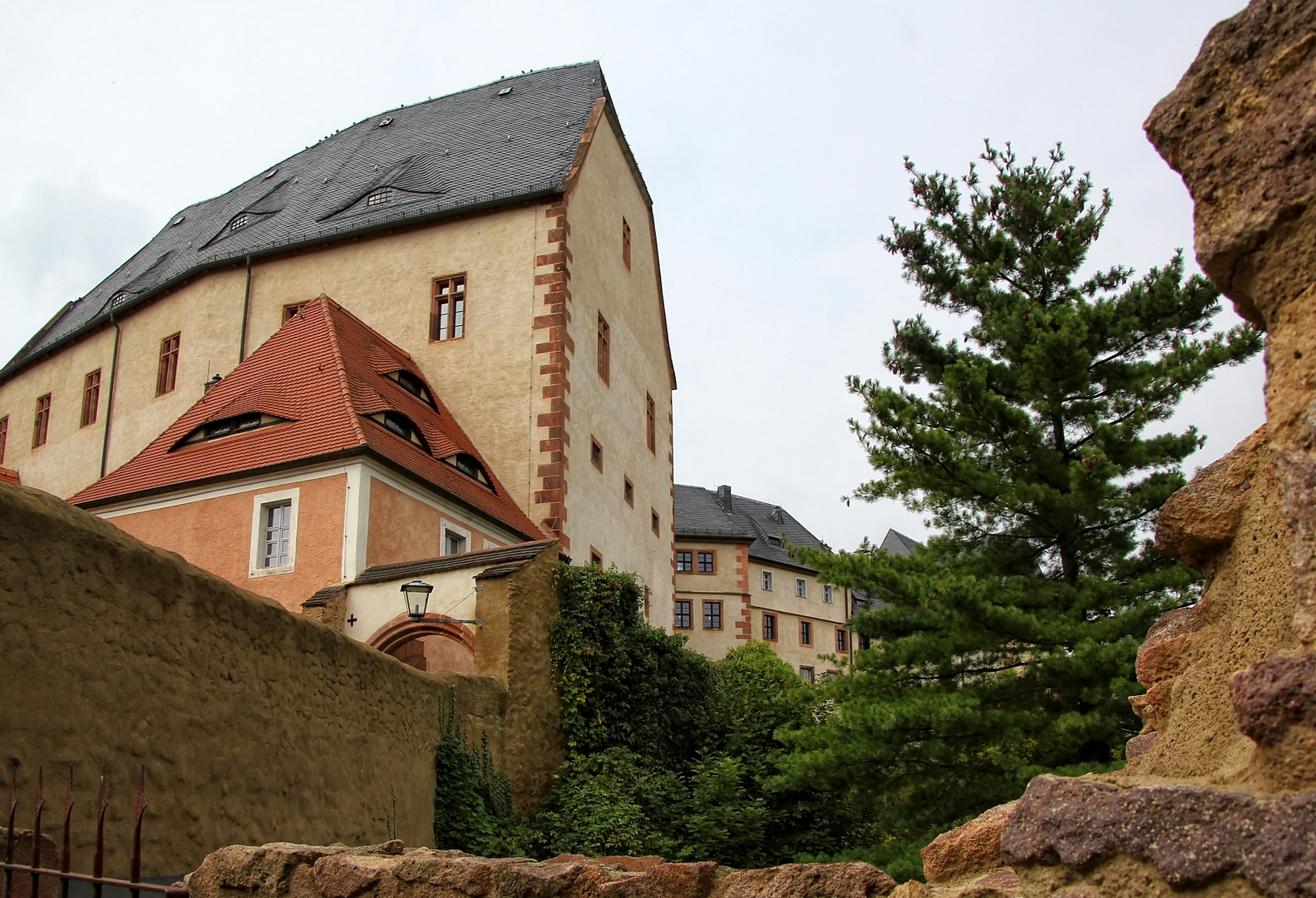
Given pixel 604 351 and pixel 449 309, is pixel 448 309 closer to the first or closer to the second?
pixel 449 309

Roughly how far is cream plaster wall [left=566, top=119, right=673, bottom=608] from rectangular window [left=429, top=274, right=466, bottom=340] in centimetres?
213

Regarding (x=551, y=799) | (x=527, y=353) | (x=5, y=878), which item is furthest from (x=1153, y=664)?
(x=527, y=353)

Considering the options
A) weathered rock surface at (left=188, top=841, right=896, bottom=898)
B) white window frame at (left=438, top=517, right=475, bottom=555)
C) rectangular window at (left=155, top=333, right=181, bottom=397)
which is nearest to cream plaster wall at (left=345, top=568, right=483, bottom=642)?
Answer: white window frame at (left=438, top=517, right=475, bottom=555)

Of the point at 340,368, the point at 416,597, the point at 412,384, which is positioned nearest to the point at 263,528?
the point at 340,368

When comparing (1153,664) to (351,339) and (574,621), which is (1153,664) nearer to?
(574,621)

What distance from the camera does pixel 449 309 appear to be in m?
24.1

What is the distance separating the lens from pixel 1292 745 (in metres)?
1.88

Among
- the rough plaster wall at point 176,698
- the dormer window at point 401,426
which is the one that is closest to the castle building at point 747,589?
the dormer window at point 401,426

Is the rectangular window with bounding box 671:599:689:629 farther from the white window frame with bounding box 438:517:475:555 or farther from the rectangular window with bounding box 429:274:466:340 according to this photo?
the white window frame with bounding box 438:517:475:555

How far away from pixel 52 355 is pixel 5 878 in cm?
3079

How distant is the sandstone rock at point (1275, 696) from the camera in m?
1.86

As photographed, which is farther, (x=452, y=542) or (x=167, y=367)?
(x=167, y=367)

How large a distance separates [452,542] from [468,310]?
696 cm

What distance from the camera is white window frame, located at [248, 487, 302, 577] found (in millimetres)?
16328
